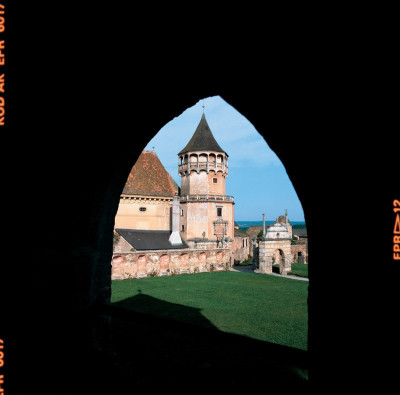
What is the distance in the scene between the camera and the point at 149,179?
33.4 metres

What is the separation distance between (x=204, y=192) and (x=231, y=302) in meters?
20.2

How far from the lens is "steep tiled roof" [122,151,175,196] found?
32.2 m

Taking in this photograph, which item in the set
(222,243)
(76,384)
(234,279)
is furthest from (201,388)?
(222,243)

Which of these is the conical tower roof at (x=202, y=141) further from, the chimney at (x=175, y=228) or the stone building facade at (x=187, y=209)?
the chimney at (x=175, y=228)

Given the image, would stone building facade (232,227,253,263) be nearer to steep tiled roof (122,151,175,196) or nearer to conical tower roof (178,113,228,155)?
steep tiled roof (122,151,175,196)

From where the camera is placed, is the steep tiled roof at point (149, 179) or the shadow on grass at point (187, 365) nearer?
the shadow on grass at point (187, 365)

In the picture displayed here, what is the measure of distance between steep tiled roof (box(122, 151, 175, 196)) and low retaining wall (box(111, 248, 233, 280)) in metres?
9.65

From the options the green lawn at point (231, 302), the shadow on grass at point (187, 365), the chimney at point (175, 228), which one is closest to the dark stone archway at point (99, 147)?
the shadow on grass at point (187, 365)

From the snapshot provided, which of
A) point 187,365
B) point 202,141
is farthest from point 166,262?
point 187,365

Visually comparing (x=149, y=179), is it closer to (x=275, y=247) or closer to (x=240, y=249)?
(x=240, y=249)

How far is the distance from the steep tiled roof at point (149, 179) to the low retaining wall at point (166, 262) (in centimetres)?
965

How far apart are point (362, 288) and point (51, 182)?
2380 mm

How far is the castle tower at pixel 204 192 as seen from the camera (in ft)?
106

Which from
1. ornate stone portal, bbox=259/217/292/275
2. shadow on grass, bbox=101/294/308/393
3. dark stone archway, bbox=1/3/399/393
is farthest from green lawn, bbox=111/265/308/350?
dark stone archway, bbox=1/3/399/393
